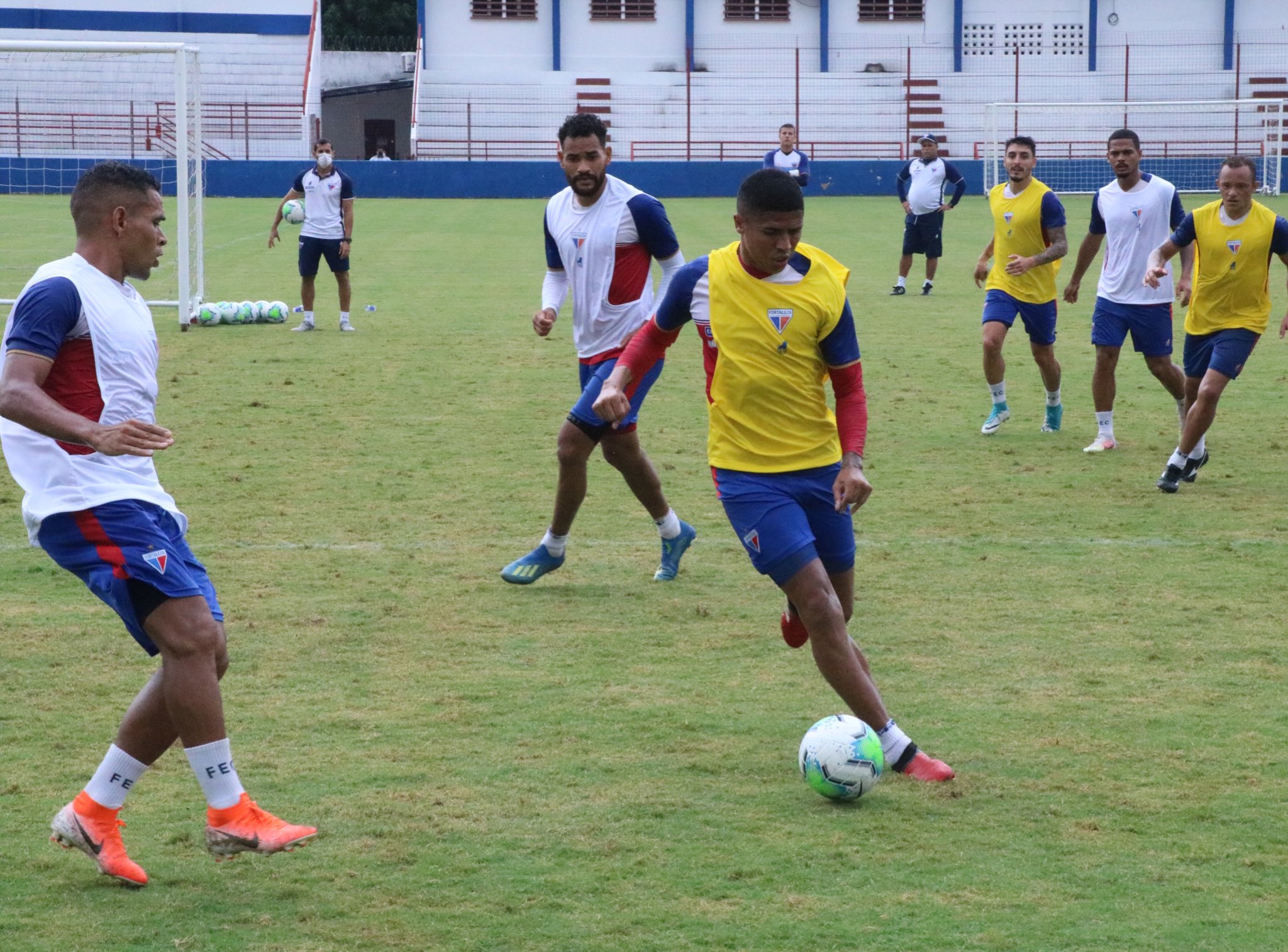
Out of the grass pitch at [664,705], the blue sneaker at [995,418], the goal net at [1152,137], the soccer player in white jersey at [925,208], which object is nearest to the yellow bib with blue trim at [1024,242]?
the blue sneaker at [995,418]

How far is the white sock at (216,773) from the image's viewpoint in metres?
4.23

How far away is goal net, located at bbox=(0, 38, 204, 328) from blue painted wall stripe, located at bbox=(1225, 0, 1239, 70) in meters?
33.9

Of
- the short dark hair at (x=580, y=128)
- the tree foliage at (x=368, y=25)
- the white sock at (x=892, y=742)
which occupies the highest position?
the tree foliage at (x=368, y=25)

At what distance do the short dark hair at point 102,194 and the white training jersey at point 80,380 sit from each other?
12 centimetres

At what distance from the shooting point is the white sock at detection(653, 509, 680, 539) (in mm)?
7656

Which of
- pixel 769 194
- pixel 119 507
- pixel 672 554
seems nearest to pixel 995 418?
pixel 672 554

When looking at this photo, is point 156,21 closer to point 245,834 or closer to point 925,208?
point 925,208

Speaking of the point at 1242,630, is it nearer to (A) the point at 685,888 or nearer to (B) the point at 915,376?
(A) the point at 685,888

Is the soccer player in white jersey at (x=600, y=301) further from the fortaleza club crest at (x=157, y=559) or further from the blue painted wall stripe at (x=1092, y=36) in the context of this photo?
the blue painted wall stripe at (x=1092, y=36)

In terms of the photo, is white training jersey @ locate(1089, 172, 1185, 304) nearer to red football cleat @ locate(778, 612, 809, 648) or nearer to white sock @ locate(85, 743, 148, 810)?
red football cleat @ locate(778, 612, 809, 648)

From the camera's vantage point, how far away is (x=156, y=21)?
2127 inches

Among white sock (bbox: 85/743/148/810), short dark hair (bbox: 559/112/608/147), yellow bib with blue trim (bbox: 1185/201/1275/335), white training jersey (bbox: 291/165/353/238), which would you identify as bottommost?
white sock (bbox: 85/743/148/810)

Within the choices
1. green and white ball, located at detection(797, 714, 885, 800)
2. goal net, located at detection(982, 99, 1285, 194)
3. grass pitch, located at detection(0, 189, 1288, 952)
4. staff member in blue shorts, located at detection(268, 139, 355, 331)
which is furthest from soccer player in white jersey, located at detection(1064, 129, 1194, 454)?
goal net, located at detection(982, 99, 1285, 194)

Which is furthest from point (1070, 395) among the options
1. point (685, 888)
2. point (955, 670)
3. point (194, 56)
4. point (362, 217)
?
point (362, 217)
